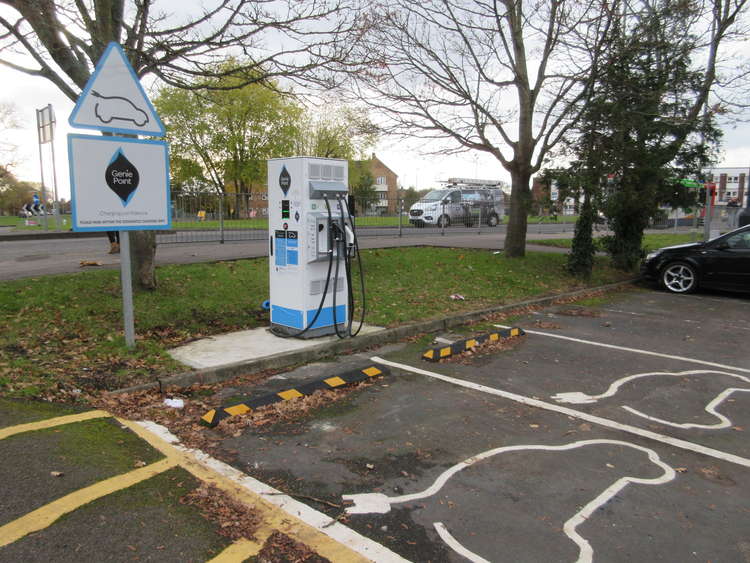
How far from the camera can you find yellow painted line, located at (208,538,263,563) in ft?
8.86

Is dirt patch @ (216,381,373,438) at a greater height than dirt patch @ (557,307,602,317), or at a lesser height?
lesser

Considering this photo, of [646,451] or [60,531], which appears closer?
[60,531]

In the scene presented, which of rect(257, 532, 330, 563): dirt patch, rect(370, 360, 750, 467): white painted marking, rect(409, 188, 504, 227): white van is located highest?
→ rect(409, 188, 504, 227): white van

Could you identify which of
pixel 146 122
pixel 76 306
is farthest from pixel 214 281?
pixel 146 122

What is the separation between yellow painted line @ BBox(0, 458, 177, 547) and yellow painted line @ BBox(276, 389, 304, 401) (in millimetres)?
1343

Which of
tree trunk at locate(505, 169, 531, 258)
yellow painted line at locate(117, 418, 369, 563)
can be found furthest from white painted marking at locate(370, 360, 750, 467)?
tree trunk at locate(505, 169, 531, 258)

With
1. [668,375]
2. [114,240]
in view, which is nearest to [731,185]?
[668,375]

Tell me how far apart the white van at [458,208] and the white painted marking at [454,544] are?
21200 mm

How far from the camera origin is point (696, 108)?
509 inches

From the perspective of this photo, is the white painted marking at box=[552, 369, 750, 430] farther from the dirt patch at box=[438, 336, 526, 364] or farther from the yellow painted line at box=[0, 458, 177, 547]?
the yellow painted line at box=[0, 458, 177, 547]

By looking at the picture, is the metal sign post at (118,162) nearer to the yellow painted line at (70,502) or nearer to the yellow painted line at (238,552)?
the yellow painted line at (70,502)

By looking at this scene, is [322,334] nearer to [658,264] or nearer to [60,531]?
[60,531]

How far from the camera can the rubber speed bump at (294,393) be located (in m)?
4.43

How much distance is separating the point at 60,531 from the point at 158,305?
4718 mm
